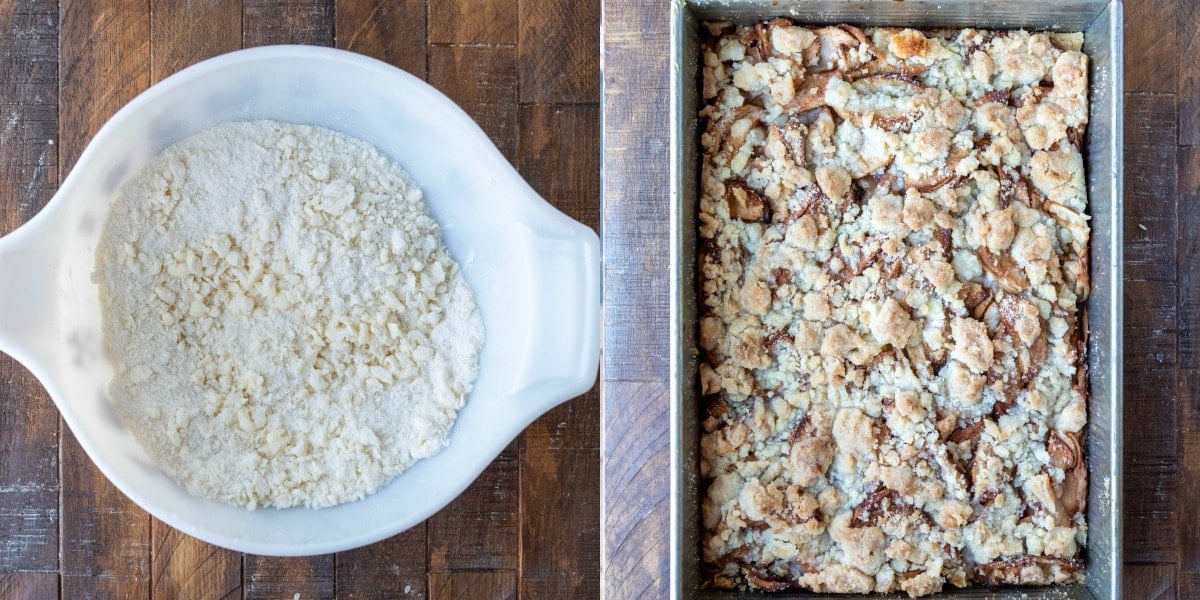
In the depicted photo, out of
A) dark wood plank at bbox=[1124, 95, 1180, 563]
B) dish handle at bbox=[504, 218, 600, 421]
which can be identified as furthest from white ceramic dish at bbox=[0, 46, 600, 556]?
dark wood plank at bbox=[1124, 95, 1180, 563]

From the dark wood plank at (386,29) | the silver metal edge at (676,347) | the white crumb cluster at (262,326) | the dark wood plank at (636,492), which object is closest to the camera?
the silver metal edge at (676,347)

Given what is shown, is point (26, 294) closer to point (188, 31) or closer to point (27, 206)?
point (27, 206)

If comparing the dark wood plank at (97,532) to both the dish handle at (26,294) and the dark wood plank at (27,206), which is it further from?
the dish handle at (26,294)

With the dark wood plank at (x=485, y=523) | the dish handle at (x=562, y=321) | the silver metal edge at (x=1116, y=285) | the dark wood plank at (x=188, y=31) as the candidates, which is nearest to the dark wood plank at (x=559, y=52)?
the dish handle at (x=562, y=321)

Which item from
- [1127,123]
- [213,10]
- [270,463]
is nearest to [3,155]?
[213,10]

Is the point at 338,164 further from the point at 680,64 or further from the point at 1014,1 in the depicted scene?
the point at 1014,1
